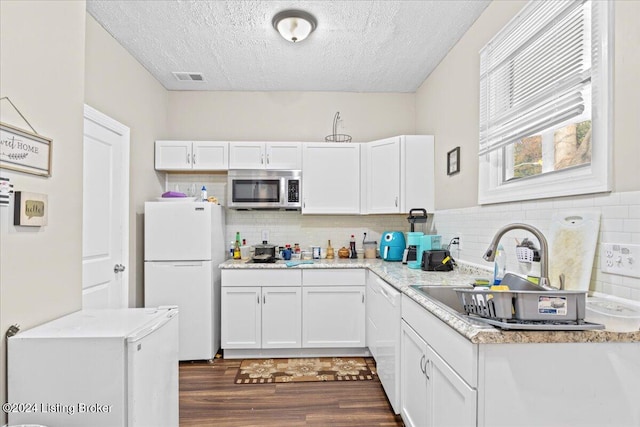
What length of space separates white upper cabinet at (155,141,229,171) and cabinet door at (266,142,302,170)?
0.45 metres

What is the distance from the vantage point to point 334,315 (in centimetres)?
324

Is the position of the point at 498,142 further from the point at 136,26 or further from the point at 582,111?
the point at 136,26

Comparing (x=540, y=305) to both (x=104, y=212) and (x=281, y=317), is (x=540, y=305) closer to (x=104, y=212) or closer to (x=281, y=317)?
(x=281, y=317)

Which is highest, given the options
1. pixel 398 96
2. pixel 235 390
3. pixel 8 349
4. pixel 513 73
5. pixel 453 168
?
pixel 398 96

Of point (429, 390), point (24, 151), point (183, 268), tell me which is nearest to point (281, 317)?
point (183, 268)

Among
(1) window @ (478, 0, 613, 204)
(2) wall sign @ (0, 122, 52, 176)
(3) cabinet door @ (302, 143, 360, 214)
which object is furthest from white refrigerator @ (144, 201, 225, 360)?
(1) window @ (478, 0, 613, 204)

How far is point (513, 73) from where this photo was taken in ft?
6.91

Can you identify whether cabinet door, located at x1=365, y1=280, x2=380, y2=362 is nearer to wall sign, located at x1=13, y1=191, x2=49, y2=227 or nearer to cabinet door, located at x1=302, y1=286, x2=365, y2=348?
cabinet door, located at x1=302, y1=286, x2=365, y2=348

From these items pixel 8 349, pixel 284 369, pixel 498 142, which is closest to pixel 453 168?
pixel 498 142

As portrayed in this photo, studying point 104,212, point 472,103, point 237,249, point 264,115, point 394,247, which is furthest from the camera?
point 264,115

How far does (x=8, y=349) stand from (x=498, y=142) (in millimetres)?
2701

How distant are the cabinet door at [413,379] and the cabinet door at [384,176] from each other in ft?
5.36

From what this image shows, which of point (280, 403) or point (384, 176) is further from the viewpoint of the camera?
point (384, 176)

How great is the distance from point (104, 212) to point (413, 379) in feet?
8.35
